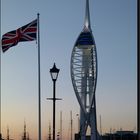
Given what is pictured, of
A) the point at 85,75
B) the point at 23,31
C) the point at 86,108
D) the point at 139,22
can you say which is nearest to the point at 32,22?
the point at 23,31

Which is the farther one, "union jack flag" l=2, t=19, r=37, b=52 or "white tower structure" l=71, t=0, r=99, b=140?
"white tower structure" l=71, t=0, r=99, b=140

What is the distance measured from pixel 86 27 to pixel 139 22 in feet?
453

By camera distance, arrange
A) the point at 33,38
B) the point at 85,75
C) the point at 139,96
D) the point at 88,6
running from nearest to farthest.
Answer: the point at 139,96, the point at 33,38, the point at 85,75, the point at 88,6

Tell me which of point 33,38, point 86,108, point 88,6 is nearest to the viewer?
point 33,38

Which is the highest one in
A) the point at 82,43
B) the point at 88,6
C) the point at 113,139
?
the point at 88,6

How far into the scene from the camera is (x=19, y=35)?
28531 mm

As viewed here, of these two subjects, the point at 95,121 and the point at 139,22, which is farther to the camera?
the point at 95,121

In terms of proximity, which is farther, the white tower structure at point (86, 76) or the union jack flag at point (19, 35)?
the white tower structure at point (86, 76)

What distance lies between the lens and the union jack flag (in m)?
28.3

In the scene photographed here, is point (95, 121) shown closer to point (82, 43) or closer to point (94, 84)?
point (94, 84)

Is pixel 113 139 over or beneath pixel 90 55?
beneath

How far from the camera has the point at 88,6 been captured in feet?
509

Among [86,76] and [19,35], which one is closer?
[19,35]

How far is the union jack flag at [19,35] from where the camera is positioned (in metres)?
28.3
